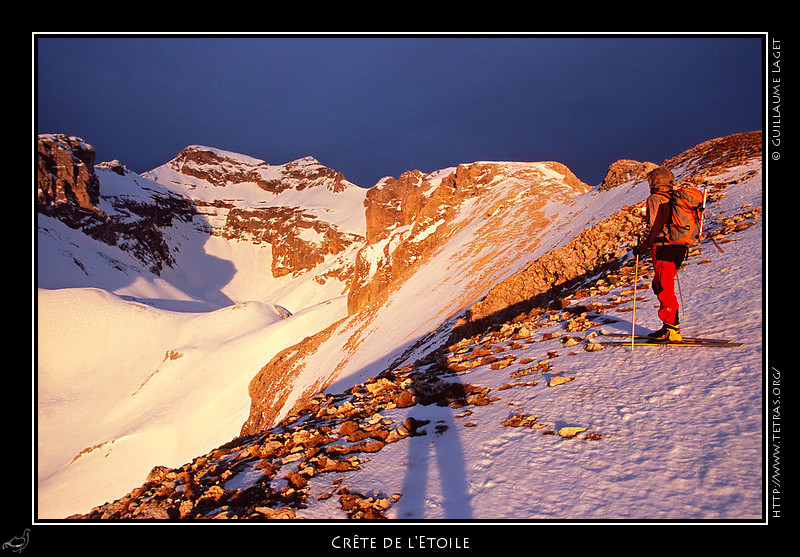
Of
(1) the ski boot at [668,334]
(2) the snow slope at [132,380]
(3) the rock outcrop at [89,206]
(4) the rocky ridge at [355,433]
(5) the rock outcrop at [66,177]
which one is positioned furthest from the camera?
(3) the rock outcrop at [89,206]

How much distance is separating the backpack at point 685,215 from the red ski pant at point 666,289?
1.27 ft

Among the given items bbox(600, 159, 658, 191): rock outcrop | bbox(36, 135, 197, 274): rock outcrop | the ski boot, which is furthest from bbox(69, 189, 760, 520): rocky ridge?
bbox(36, 135, 197, 274): rock outcrop

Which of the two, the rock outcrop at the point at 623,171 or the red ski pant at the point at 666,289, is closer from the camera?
the red ski pant at the point at 666,289

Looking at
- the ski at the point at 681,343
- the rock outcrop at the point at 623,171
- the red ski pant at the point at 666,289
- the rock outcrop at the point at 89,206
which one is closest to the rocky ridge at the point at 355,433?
the ski at the point at 681,343

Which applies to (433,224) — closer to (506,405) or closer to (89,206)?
(506,405)

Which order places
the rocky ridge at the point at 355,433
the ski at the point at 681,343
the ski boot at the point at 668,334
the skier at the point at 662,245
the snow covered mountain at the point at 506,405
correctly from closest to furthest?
Result: the snow covered mountain at the point at 506,405 < the rocky ridge at the point at 355,433 < the ski at the point at 681,343 < the ski boot at the point at 668,334 < the skier at the point at 662,245

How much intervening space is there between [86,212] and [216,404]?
151 metres

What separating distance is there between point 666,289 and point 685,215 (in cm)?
113

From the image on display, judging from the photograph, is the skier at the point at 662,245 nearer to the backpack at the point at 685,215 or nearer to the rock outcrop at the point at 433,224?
the backpack at the point at 685,215
